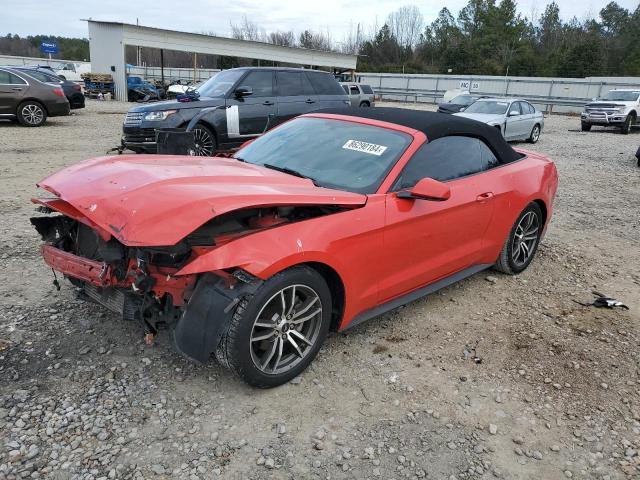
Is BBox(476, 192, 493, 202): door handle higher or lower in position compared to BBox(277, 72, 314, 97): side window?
lower

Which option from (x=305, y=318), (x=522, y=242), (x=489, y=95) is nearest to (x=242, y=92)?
(x=522, y=242)

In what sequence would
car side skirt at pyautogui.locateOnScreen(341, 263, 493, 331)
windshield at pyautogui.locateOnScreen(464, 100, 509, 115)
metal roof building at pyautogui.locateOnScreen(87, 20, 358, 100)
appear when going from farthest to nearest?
metal roof building at pyautogui.locateOnScreen(87, 20, 358, 100), windshield at pyautogui.locateOnScreen(464, 100, 509, 115), car side skirt at pyautogui.locateOnScreen(341, 263, 493, 331)

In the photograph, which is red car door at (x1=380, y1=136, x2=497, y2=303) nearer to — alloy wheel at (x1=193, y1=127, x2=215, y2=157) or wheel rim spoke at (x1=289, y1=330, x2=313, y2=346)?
wheel rim spoke at (x1=289, y1=330, x2=313, y2=346)

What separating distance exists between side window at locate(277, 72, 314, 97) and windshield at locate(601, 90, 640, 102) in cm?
1662

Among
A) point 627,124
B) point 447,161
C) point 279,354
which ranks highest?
point 447,161

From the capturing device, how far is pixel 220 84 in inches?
389

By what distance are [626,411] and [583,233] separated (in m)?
4.04

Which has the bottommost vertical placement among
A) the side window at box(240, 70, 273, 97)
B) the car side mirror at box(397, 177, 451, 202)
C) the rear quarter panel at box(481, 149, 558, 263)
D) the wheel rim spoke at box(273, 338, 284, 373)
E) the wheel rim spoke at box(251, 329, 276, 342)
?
the wheel rim spoke at box(273, 338, 284, 373)

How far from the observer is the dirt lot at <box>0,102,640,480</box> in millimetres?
2562

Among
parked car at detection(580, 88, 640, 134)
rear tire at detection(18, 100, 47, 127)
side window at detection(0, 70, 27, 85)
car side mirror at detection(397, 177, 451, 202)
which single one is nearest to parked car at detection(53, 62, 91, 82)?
rear tire at detection(18, 100, 47, 127)

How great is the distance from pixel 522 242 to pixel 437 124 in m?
1.77

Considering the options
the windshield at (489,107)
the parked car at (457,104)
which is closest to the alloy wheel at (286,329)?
the windshield at (489,107)

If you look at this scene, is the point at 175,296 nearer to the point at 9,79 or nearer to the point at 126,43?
the point at 9,79

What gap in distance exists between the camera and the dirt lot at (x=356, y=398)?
2.56 metres
